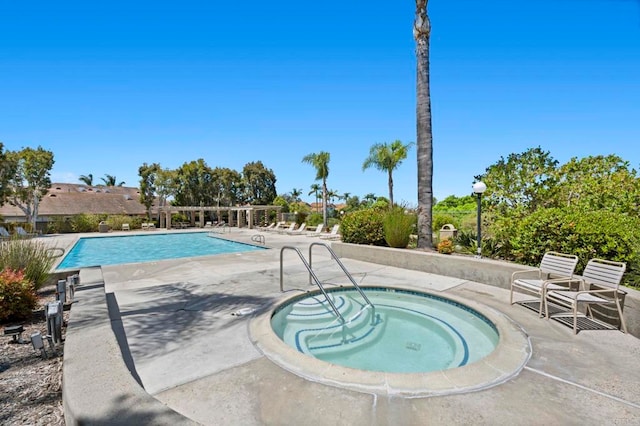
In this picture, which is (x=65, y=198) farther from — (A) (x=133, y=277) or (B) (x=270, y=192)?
(A) (x=133, y=277)

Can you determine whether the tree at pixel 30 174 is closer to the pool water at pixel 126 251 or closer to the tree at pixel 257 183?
the pool water at pixel 126 251

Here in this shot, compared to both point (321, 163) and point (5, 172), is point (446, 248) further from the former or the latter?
point (5, 172)

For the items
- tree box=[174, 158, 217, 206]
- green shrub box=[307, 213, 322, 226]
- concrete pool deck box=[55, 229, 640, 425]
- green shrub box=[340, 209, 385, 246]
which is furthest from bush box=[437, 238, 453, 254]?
tree box=[174, 158, 217, 206]

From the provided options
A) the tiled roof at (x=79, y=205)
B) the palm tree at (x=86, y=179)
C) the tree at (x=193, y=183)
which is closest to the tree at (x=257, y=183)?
the tree at (x=193, y=183)

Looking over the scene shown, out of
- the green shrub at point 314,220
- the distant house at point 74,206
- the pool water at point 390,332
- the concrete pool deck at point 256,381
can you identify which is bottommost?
the pool water at point 390,332

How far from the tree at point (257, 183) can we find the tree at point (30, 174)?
79.0 feet

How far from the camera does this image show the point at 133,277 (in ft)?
23.9

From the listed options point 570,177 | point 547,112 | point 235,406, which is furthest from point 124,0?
point 547,112

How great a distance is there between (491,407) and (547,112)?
59.9 feet

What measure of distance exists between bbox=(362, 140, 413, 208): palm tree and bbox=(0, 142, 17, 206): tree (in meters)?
28.4

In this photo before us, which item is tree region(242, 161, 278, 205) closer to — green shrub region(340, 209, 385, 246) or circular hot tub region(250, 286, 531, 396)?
green shrub region(340, 209, 385, 246)

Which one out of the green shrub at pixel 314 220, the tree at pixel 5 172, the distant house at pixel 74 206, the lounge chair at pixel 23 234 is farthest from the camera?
the distant house at pixel 74 206

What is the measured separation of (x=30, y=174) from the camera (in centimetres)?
2348

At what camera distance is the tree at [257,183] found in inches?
1810
